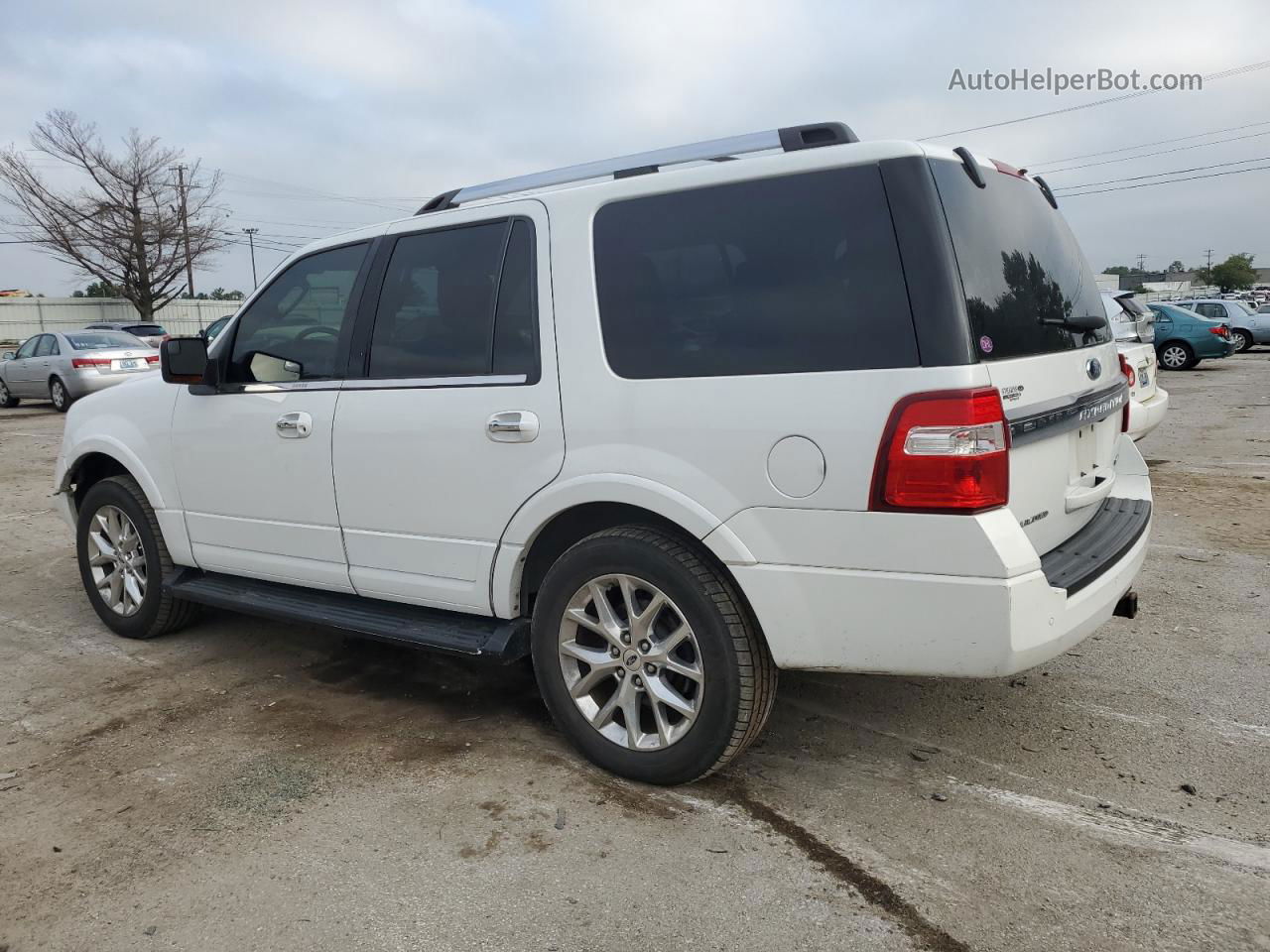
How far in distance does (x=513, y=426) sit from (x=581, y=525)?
42cm

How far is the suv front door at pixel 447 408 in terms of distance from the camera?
3406 millimetres

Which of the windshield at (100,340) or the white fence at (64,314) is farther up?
the white fence at (64,314)

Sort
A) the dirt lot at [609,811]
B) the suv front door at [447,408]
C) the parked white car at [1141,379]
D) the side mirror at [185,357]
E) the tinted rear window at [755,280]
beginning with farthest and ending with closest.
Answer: the parked white car at [1141,379], the side mirror at [185,357], the suv front door at [447,408], the tinted rear window at [755,280], the dirt lot at [609,811]

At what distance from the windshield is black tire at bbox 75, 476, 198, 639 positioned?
1413 cm

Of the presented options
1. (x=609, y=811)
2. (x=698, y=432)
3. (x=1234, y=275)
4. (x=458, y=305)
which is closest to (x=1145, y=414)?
(x=698, y=432)

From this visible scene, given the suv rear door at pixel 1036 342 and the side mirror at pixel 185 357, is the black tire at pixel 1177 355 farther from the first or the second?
the side mirror at pixel 185 357

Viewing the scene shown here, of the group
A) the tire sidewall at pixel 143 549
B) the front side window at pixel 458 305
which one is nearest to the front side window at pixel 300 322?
the front side window at pixel 458 305

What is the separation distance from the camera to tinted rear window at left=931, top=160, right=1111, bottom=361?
111 inches

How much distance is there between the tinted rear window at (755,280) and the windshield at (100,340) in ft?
55.9

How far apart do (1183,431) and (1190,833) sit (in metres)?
10.6

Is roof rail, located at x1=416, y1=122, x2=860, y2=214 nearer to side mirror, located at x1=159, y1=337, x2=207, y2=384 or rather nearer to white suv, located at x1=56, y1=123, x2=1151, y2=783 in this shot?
white suv, located at x1=56, y1=123, x2=1151, y2=783

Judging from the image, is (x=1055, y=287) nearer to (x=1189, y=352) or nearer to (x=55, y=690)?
(x=55, y=690)

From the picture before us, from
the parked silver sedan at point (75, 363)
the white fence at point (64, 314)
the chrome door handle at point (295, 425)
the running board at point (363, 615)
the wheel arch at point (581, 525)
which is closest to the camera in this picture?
the wheel arch at point (581, 525)

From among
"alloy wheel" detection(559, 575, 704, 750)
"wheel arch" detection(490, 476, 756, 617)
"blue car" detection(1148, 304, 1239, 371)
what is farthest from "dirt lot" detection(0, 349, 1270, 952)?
"blue car" detection(1148, 304, 1239, 371)
